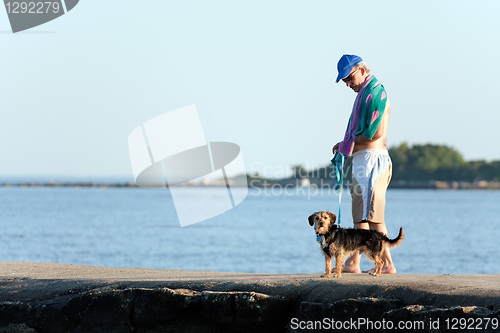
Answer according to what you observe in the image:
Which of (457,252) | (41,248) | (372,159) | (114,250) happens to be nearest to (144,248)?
(114,250)

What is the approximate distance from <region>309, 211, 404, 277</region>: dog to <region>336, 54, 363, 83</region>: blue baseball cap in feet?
5.23

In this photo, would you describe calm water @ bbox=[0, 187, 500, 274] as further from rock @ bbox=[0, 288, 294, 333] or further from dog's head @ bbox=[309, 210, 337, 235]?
rock @ bbox=[0, 288, 294, 333]

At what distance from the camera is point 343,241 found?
898cm

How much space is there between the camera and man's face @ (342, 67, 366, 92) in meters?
9.70

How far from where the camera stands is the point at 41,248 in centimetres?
3994

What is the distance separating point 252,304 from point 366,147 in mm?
2394

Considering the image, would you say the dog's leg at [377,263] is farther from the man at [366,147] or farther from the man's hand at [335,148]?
the man's hand at [335,148]

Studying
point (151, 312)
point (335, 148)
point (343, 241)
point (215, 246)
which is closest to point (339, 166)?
point (335, 148)

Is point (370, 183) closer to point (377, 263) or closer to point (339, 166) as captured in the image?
point (339, 166)

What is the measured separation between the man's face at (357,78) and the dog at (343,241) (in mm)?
1582

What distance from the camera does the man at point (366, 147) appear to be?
9.53m

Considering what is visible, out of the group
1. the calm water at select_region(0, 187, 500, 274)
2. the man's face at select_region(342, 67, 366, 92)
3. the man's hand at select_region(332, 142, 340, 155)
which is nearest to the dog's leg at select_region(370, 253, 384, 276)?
the man's hand at select_region(332, 142, 340, 155)

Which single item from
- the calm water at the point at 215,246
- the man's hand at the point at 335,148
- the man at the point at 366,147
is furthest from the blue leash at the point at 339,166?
the calm water at the point at 215,246

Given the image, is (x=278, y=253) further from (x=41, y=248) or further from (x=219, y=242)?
(x=41, y=248)
